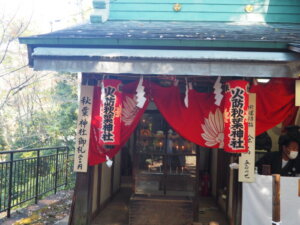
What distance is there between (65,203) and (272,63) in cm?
696

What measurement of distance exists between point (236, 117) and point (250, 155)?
2.98 feet

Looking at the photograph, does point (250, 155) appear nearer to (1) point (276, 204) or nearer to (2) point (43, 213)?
(1) point (276, 204)

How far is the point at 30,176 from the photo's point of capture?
24.8ft

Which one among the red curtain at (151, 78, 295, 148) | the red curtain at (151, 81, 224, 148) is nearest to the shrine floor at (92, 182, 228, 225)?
the red curtain at (151, 81, 224, 148)

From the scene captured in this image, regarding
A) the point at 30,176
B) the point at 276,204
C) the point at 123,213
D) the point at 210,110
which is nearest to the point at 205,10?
the point at 210,110

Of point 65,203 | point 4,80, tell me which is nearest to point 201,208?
point 65,203

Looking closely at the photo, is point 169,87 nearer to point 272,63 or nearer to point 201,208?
point 272,63

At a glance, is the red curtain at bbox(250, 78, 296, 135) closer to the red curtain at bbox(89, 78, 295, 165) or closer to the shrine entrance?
the red curtain at bbox(89, 78, 295, 165)

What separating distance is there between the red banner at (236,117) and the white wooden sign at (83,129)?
2837 millimetres

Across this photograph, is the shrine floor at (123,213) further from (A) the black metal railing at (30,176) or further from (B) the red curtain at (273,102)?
(B) the red curtain at (273,102)

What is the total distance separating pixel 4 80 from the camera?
1633 centimetres

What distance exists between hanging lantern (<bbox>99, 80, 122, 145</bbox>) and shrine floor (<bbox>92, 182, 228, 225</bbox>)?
263cm

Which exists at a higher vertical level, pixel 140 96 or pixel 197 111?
pixel 140 96

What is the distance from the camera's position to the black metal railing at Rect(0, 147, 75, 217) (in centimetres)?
635
